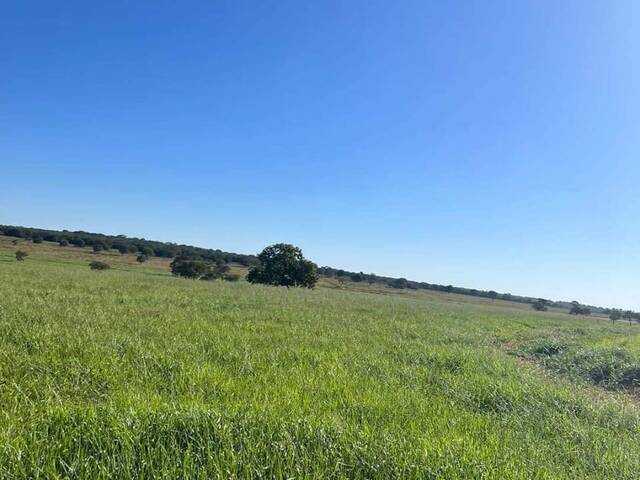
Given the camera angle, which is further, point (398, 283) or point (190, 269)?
point (398, 283)

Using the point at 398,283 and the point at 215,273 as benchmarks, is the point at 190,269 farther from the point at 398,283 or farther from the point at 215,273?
the point at 398,283

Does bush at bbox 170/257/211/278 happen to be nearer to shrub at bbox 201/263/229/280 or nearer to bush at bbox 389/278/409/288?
shrub at bbox 201/263/229/280

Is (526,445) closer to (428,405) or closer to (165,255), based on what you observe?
(428,405)

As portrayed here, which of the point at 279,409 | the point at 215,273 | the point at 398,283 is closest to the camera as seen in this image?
the point at 279,409

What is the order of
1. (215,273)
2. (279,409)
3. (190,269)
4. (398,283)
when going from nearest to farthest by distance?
(279,409) < (190,269) < (215,273) < (398,283)

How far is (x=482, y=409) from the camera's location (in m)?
6.97

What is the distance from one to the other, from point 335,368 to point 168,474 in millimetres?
5282

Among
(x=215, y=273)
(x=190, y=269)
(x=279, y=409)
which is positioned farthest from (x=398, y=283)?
(x=279, y=409)

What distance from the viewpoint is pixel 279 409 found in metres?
5.47

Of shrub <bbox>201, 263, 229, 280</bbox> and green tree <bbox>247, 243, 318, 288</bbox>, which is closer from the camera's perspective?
shrub <bbox>201, 263, 229, 280</bbox>

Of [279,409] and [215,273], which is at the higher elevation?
[279,409]

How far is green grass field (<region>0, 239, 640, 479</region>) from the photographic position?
4039mm

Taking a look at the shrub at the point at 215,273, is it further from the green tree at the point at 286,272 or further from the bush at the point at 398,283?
the bush at the point at 398,283

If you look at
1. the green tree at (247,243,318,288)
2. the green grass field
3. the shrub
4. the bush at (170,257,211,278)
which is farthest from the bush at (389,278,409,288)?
the green grass field
